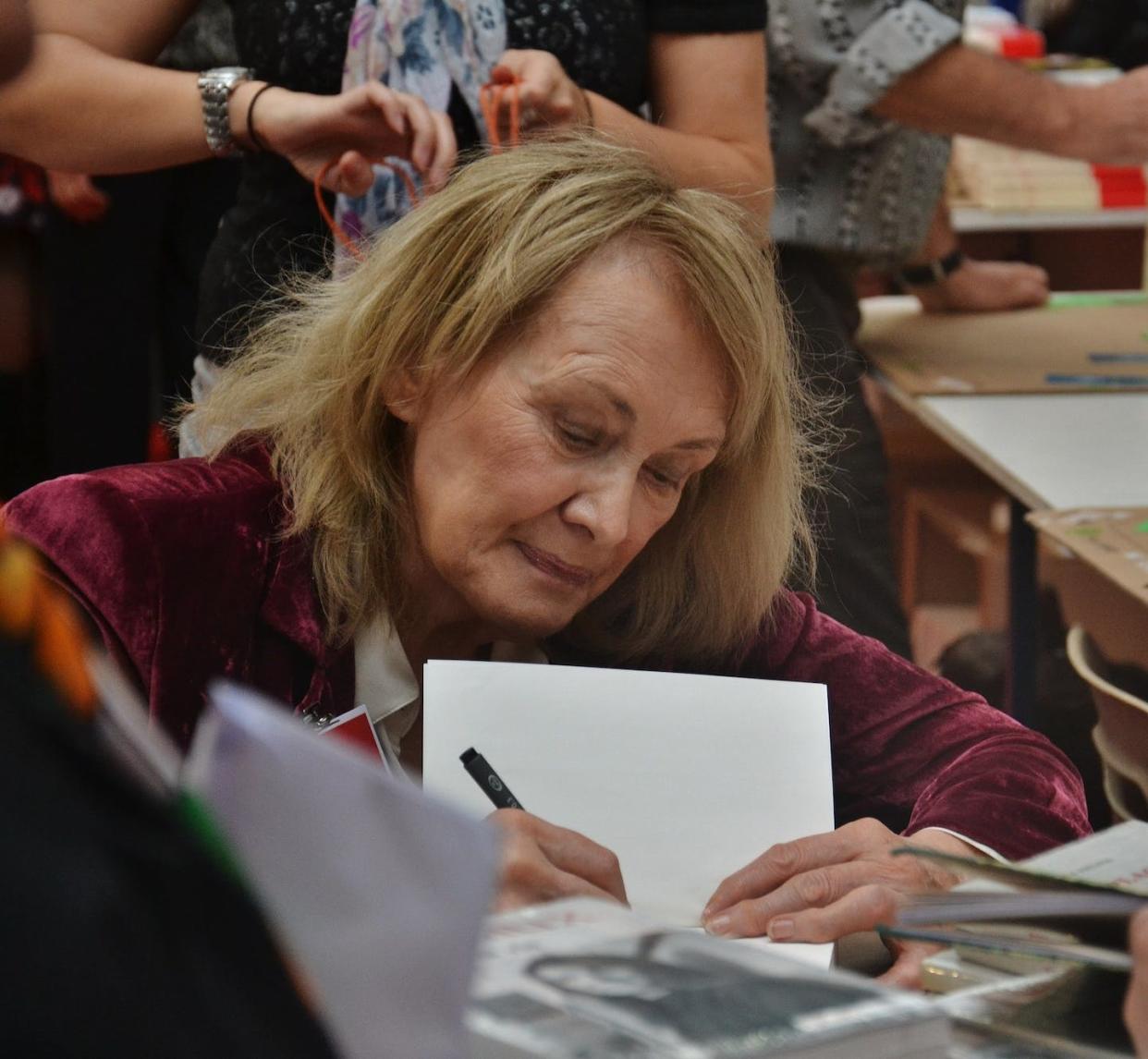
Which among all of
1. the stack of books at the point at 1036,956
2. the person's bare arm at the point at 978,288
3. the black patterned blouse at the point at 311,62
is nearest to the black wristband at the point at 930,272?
the person's bare arm at the point at 978,288

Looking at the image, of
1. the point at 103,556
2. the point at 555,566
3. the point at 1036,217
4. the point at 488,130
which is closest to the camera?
the point at 103,556

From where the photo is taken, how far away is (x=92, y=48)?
5.83ft

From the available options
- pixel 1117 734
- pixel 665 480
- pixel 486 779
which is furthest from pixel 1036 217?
pixel 486 779

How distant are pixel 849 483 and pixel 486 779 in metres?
1.54

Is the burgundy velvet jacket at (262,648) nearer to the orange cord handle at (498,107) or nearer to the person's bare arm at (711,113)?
the orange cord handle at (498,107)

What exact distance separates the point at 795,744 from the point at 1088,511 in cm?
118

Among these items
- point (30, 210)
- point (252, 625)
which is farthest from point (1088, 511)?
point (30, 210)

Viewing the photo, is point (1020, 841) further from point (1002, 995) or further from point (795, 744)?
point (1002, 995)

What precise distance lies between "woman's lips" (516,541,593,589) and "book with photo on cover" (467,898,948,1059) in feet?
2.24

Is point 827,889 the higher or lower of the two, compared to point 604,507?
lower

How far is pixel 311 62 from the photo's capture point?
68.7 inches

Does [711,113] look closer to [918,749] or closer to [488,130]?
[488,130]

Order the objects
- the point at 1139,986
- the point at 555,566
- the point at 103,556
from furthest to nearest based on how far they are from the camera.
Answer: the point at 555,566 → the point at 103,556 → the point at 1139,986

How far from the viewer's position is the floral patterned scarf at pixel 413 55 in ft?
5.64
